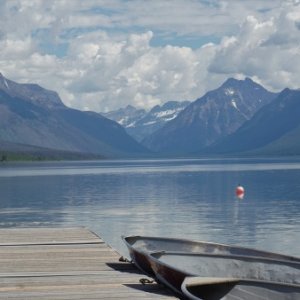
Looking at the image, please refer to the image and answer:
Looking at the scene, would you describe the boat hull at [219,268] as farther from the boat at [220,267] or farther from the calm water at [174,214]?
the calm water at [174,214]

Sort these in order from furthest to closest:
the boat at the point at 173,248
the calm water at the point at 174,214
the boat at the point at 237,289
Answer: the calm water at the point at 174,214
the boat at the point at 173,248
the boat at the point at 237,289

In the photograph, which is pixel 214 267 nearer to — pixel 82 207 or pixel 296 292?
pixel 296 292

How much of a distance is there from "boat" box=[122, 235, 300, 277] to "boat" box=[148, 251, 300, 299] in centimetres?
42

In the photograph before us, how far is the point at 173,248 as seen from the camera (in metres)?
19.2

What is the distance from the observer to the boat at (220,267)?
14.8 m

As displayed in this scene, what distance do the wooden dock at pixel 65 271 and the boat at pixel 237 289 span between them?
1.31m

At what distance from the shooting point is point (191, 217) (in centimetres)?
6744

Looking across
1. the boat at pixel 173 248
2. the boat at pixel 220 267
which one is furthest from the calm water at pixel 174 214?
the boat at pixel 220 267

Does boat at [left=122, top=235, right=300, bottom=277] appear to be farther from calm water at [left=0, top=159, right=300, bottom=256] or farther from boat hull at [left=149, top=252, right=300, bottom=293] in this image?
calm water at [left=0, top=159, right=300, bottom=256]

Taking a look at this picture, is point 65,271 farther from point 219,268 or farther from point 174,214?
point 174,214

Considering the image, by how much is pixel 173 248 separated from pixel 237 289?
20.5 feet

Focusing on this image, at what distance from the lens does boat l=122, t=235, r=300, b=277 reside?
55.5ft

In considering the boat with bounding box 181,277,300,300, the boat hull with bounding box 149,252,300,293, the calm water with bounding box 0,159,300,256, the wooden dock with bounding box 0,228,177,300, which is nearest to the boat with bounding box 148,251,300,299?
the boat hull with bounding box 149,252,300,293

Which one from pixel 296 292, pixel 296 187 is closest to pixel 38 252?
pixel 296 292
